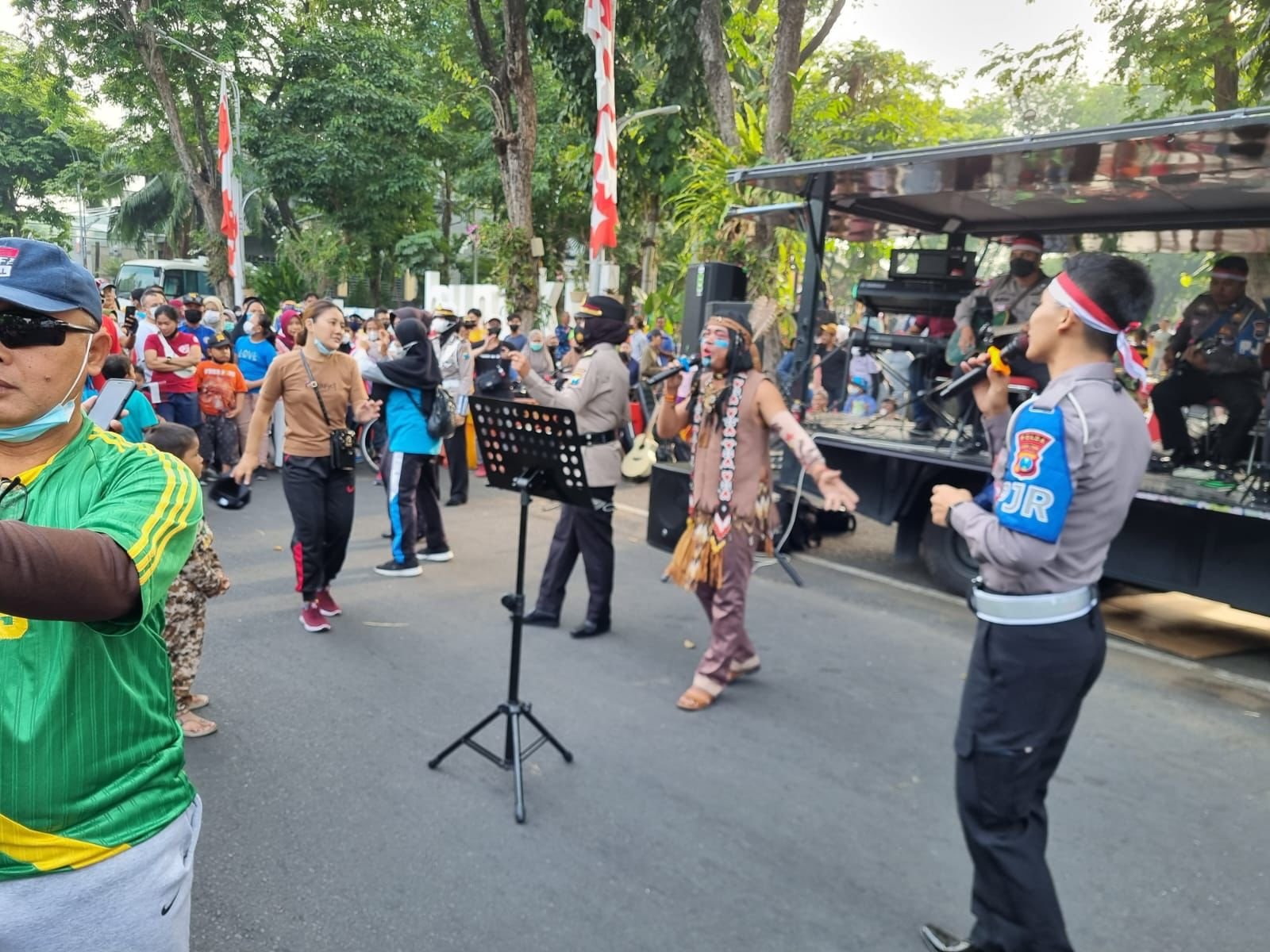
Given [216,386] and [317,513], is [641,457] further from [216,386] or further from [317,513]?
[317,513]

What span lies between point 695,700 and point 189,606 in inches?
91.5

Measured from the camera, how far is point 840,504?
353 centimetres

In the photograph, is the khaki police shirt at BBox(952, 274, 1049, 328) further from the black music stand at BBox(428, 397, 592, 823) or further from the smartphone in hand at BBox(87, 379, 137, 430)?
the smartphone in hand at BBox(87, 379, 137, 430)

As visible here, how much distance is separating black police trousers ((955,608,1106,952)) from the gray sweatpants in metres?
1.97

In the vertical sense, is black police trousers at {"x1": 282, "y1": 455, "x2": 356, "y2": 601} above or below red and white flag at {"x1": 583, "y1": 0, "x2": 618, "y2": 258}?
below

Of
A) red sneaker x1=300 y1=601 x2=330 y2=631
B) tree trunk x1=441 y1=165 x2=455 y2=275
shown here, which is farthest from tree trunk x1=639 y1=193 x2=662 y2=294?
red sneaker x1=300 y1=601 x2=330 y2=631

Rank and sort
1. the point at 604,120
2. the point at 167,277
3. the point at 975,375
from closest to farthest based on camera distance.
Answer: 1. the point at 975,375
2. the point at 604,120
3. the point at 167,277

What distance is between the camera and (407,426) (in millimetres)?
6500

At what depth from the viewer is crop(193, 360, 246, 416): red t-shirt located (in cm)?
945

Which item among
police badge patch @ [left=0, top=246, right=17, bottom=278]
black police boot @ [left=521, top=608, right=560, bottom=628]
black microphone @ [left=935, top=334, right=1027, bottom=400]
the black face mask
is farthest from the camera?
the black face mask

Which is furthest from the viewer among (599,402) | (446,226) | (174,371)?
(446,226)

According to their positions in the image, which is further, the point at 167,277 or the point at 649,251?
the point at 167,277

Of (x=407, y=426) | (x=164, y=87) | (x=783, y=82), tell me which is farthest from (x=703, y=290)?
(x=164, y=87)

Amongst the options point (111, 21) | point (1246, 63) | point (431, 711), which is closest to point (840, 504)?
point (431, 711)
